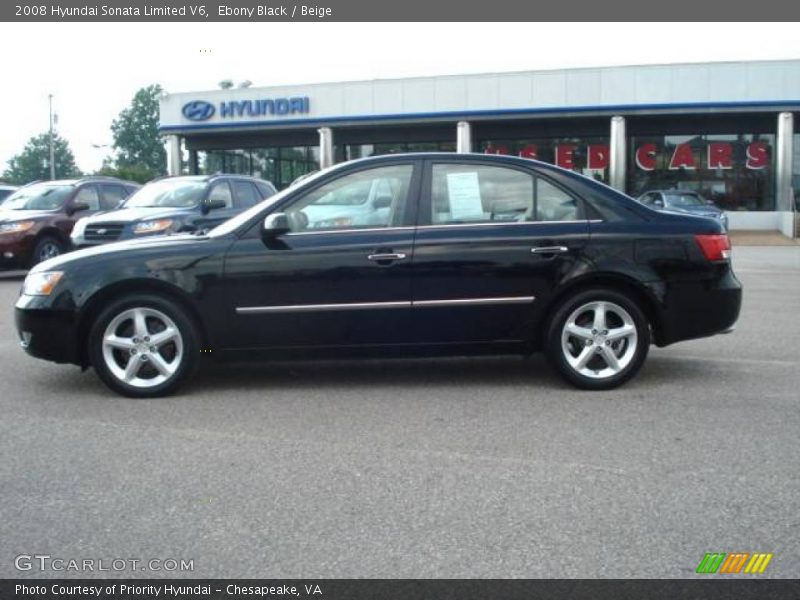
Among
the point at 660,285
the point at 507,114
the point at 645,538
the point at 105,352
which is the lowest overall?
the point at 645,538

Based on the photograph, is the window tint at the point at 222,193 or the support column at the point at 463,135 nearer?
the window tint at the point at 222,193

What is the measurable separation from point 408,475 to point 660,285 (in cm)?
270

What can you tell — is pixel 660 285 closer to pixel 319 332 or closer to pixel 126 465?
pixel 319 332

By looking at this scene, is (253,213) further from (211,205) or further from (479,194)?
(211,205)

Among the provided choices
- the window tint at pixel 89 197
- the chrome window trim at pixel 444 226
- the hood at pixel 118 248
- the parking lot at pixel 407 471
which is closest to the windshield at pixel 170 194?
the window tint at pixel 89 197

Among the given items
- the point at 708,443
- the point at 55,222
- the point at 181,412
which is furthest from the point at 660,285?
the point at 55,222

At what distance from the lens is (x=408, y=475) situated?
4.39 meters

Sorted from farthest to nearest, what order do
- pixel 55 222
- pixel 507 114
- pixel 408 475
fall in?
pixel 507 114, pixel 55 222, pixel 408 475

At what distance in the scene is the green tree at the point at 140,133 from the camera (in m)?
106

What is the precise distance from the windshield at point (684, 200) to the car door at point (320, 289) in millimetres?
24582

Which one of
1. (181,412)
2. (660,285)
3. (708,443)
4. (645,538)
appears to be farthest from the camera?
(660,285)

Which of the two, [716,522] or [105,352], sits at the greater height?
[105,352]

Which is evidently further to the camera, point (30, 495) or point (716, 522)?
point (30, 495)

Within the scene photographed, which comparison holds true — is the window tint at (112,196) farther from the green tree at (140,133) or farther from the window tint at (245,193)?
the green tree at (140,133)
